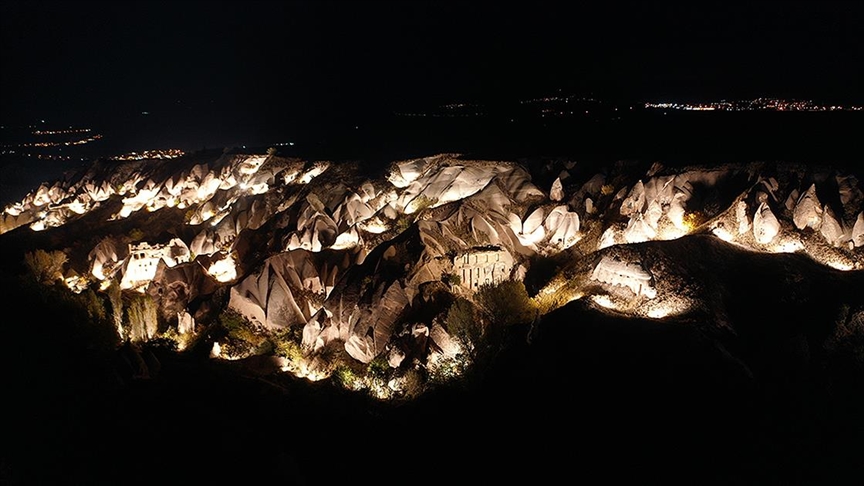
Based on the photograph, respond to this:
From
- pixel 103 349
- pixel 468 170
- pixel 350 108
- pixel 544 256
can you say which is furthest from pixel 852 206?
pixel 350 108

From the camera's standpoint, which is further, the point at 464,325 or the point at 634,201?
the point at 634,201

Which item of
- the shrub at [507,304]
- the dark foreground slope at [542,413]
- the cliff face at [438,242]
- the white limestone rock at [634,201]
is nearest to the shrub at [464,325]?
the cliff face at [438,242]

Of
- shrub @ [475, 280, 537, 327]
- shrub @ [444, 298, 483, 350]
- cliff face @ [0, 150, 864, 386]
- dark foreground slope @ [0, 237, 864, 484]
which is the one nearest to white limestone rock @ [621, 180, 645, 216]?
cliff face @ [0, 150, 864, 386]

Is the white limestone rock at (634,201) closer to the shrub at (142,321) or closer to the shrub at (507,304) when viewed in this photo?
the shrub at (507,304)

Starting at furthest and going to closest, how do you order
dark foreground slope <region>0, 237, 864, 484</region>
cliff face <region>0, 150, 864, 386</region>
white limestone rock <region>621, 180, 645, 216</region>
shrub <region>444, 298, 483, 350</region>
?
white limestone rock <region>621, 180, 645, 216</region> < cliff face <region>0, 150, 864, 386</region> < shrub <region>444, 298, 483, 350</region> < dark foreground slope <region>0, 237, 864, 484</region>

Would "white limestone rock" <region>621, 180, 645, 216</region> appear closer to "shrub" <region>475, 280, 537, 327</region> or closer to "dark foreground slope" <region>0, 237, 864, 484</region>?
"dark foreground slope" <region>0, 237, 864, 484</region>

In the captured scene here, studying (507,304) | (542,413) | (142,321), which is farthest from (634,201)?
(142,321)

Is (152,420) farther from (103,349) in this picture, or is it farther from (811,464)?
(811,464)

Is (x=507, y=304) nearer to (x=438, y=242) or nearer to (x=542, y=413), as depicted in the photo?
(x=438, y=242)
